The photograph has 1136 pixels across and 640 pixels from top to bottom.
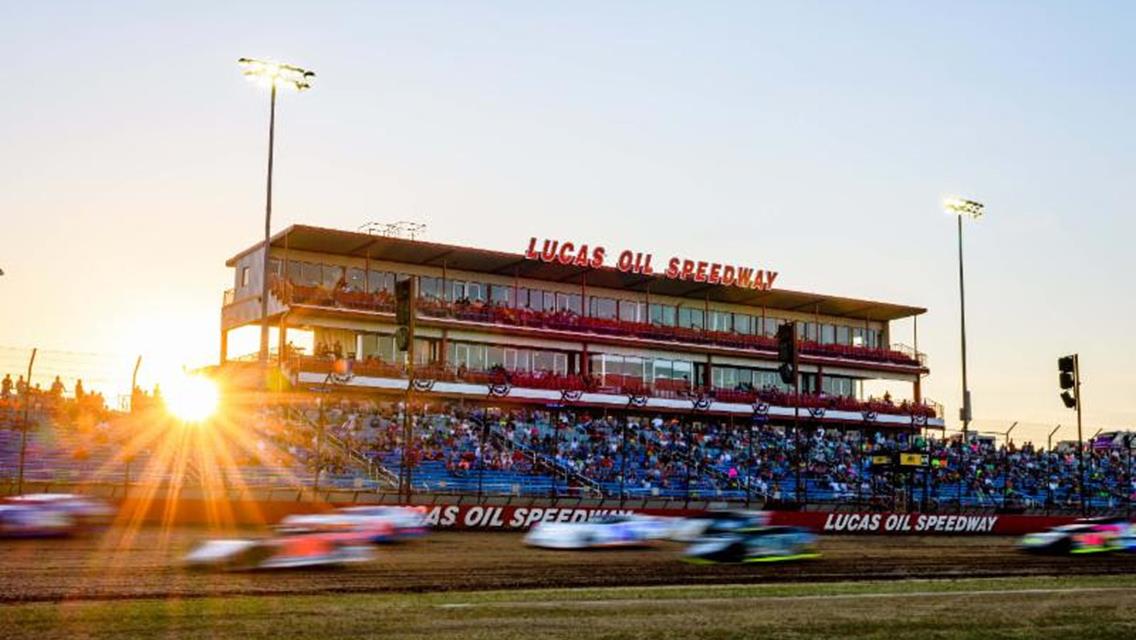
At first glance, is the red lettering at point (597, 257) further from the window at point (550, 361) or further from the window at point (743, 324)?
the window at point (743, 324)

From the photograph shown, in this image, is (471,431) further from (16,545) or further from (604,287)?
(16,545)

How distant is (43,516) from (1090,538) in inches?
1008

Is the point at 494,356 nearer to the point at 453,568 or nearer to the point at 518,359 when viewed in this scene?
the point at 518,359

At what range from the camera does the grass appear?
526 inches

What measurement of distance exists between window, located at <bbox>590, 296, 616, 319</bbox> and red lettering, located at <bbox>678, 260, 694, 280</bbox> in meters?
4.19

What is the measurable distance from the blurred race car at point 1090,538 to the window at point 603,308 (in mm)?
38211

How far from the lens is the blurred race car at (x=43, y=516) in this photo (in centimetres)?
2725

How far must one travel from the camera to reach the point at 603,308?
69375mm

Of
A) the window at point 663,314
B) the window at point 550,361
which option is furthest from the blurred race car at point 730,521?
the window at point 663,314

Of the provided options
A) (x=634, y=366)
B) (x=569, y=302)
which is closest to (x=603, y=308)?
(x=569, y=302)

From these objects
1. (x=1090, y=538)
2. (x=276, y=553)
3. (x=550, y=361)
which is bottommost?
(x=1090, y=538)

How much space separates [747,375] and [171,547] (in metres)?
50.4

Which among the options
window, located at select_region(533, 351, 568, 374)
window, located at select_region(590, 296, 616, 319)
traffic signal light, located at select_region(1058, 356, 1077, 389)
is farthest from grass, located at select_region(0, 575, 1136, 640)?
window, located at select_region(590, 296, 616, 319)

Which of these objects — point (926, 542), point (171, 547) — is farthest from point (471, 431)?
point (171, 547)
